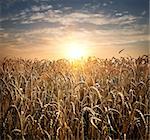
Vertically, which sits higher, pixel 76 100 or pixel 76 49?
pixel 76 49

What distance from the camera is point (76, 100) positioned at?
180 cm

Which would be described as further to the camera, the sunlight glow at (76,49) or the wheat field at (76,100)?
the sunlight glow at (76,49)

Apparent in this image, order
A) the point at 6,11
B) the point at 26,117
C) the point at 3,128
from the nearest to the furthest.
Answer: the point at 26,117, the point at 3,128, the point at 6,11

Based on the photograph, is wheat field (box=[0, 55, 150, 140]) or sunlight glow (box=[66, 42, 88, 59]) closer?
wheat field (box=[0, 55, 150, 140])

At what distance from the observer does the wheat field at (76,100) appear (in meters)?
1.74

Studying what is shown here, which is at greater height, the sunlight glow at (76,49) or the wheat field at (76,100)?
the sunlight glow at (76,49)

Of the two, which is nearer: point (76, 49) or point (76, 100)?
point (76, 100)

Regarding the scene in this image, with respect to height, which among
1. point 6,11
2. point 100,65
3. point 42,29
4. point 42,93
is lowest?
point 42,93

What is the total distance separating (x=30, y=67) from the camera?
6.70 ft

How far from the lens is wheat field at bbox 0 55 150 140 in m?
1.74

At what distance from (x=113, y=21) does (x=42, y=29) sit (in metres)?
0.42

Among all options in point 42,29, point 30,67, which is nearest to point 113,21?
point 42,29

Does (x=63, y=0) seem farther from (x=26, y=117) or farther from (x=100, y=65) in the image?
(x=26, y=117)

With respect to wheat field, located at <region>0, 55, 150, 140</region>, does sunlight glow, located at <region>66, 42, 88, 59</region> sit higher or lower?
higher
